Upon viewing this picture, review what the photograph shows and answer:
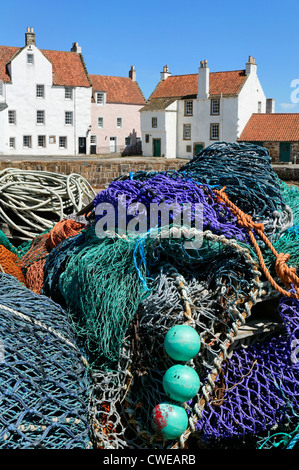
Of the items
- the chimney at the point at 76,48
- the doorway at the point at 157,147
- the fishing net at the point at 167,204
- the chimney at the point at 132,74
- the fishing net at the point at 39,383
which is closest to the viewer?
the fishing net at the point at 39,383

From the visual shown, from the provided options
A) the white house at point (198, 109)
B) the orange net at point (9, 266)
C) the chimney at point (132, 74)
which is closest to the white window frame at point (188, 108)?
the white house at point (198, 109)

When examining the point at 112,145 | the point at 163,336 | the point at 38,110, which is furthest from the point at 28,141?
the point at 163,336

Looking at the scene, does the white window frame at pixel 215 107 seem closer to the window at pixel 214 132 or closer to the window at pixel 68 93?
the window at pixel 214 132

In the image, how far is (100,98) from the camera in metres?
44.5

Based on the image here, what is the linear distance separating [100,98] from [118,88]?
2859mm

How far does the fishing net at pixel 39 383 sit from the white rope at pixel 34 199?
2.45 metres

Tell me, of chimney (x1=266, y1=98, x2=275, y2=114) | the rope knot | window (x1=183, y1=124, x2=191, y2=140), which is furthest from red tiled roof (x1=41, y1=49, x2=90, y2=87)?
the rope knot

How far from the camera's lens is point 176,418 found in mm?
2129

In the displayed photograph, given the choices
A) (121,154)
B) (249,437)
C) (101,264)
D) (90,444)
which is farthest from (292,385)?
(121,154)

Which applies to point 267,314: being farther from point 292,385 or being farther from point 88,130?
point 88,130

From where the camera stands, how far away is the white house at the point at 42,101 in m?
37.8

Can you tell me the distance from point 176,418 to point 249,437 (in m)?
0.47

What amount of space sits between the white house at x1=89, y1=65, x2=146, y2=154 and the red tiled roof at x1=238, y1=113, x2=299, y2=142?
1321cm

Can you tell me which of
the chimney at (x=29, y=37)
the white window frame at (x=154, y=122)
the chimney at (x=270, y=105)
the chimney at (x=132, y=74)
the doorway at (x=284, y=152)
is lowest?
the doorway at (x=284, y=152)
